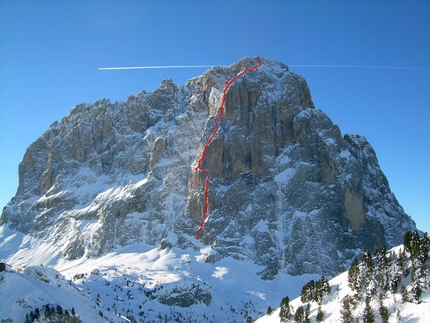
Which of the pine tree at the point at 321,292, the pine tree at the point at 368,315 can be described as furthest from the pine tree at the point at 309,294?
the pine tree at the point at 368,315

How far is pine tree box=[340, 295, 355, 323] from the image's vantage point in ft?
302

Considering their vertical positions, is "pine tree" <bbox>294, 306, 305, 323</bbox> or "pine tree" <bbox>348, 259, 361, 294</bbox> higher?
"pine tree" <bbox>348, 259, 361, 294</bbox>

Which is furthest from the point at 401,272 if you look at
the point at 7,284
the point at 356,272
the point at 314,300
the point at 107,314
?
the point at 7,284

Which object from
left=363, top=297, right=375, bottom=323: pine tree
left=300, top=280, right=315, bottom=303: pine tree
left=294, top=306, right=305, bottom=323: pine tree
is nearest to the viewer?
left=363, top=297, right=375, bottom=323: pine tree

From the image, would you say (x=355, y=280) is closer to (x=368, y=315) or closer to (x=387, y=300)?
(x=387, y=300)

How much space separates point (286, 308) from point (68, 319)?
59449mm

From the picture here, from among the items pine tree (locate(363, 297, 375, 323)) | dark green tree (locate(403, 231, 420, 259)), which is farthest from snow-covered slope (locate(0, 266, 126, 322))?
dark green tree (locate(403, 231, 420, 259))

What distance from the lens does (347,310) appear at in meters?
94.4

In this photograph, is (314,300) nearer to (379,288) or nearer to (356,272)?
(356,272)

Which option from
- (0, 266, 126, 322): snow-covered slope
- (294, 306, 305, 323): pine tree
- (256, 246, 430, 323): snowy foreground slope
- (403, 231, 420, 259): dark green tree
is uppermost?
Answer: (403, 231, 420, 259): dark green tree

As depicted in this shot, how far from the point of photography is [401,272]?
94.6m

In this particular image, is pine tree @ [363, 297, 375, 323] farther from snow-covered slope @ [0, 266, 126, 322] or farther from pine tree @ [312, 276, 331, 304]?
snow-covered slope @ [0, 266, 126, 322]

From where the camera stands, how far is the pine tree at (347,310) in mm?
91938

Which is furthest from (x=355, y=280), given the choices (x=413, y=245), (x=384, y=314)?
(x=384, y=314)
